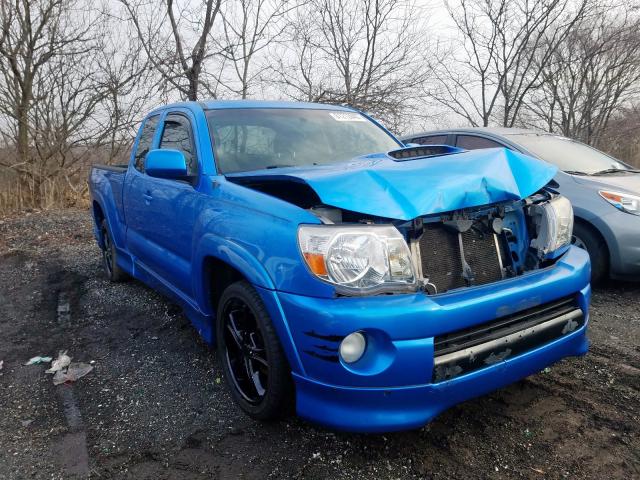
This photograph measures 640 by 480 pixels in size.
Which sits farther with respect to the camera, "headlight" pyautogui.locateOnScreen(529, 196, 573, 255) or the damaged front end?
"headlight" pyautogui.locateOnScreen(529, 196, 573, 255)

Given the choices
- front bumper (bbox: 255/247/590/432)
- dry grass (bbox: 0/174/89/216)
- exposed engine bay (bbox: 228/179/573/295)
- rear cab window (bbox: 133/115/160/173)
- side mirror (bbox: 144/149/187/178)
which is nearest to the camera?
front bumper (bbox: 255/247/590/432)

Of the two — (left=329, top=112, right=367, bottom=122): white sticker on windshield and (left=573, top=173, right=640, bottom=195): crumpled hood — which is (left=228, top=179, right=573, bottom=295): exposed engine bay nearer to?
(left=329, top=112, right=367, bottom=122): white sticker on windshield

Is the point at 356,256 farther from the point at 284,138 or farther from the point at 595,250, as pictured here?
the point at 595,250

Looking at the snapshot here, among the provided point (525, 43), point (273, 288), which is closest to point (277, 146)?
point (273, 288)

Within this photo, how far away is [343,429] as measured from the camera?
6.34 ft

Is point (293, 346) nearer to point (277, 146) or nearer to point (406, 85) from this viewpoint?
point (277, 146)

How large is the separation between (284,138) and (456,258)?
1.60 meters

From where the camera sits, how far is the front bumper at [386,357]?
5.98ft

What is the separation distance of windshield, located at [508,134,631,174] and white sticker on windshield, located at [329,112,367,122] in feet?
6.92

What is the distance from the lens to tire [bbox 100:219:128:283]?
5009 mm

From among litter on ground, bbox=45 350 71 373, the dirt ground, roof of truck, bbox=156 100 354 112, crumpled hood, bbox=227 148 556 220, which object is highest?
roof of truck, bbox=156 100 354 112

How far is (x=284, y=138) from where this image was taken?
10.7 ft

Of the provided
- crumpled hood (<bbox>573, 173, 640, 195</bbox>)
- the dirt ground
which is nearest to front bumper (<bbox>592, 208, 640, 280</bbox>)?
crumpled hood (<bbox>573, 173, 640, 195</bbox>)

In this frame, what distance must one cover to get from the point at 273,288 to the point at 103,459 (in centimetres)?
116
